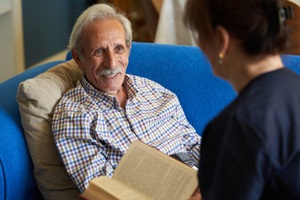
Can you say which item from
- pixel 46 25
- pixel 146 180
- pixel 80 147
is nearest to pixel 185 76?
pixel 80 147

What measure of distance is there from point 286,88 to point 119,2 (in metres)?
2.86

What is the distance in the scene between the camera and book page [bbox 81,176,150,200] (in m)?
1.32

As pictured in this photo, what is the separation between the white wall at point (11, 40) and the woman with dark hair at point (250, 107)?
2.17 meters

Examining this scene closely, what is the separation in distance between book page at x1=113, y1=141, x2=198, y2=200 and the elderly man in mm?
241

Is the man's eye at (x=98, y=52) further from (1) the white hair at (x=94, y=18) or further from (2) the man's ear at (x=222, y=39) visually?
(2) the man's ear at (x=222, y=39)

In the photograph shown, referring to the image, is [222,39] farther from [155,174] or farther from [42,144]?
[42,144]

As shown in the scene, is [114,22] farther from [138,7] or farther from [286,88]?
[138,7]

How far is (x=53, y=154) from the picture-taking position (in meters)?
1.73

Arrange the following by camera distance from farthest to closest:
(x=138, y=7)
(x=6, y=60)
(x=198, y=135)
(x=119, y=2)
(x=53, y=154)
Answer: (x=138, y=7) < (x=119, y=2) < (x=6, y=60) < (x=198, y=135) < (x=53, y=154)

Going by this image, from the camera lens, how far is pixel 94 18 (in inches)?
72.8

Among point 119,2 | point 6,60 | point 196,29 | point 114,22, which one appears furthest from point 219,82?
point 119,2

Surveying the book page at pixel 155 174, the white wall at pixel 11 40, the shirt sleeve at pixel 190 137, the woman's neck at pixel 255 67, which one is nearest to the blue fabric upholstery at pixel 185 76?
the shirt sleeve at pixel 190 137

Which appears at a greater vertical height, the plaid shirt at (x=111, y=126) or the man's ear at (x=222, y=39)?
the man's ear at (x=222, y=39)

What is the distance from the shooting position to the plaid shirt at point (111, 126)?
5.48 ft
